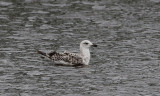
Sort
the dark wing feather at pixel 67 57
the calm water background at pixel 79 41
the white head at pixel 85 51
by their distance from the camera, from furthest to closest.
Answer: the white head at pixel 85 51 < the dark wing feather at pixel 67 57 < the calm water background at pixel 79 41

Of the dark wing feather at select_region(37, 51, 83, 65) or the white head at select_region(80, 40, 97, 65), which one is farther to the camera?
the white head at select_region(80, 40, 97, 65)

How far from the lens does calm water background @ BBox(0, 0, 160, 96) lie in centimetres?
2062

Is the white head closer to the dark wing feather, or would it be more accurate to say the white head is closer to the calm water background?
the dark wing feather

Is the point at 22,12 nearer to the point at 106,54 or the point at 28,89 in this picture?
the point at 106,54

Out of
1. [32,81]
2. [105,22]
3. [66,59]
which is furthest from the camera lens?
[105,22]

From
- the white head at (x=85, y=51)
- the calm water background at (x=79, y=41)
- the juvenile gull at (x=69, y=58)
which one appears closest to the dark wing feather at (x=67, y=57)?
the juvenile gull at (x=69, y=58)

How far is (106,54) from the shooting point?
26141mm

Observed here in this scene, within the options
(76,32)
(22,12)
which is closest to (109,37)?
(76,32)

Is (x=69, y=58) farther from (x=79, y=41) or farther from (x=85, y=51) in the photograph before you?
(x=79, y=41)

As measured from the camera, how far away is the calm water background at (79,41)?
20625 millimetres

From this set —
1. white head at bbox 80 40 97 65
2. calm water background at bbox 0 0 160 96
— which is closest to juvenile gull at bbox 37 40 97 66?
white head at bbox 80 40 97 65

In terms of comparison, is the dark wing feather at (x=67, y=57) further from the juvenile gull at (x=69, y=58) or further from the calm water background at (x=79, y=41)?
the calm water background at (x=79, y=41)

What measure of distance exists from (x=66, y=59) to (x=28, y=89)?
4.97m

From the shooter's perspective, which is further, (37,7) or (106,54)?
(37,7)
